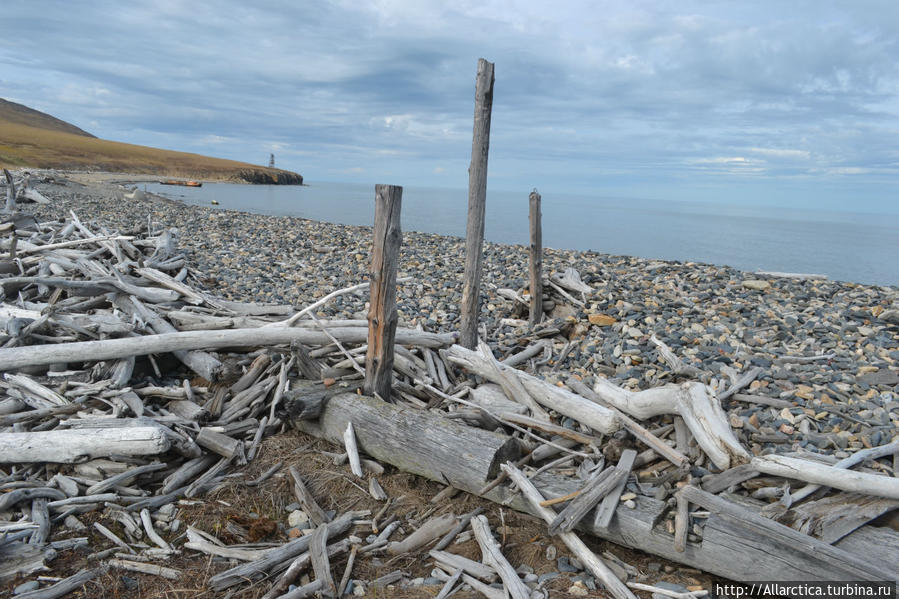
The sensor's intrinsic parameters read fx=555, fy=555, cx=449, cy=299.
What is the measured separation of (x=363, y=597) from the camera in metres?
4.07

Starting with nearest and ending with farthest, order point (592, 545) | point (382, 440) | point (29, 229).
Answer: point (592, 545) < point (382, 440) < point (29, 229)

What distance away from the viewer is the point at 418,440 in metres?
5.34

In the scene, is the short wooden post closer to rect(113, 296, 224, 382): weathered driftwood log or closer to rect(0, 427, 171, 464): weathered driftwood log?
rect(113, 296, 224, 382): weathered driftwood log

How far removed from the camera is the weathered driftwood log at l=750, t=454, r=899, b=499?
13.2 feet

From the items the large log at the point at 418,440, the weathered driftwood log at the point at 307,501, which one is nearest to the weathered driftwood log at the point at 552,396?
the large log at the point at 418,440

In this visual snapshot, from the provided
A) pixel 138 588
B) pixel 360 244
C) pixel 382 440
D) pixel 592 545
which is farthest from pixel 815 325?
pixel 360 244

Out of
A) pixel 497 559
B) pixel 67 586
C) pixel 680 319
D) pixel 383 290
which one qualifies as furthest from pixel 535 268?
pixel 67 586

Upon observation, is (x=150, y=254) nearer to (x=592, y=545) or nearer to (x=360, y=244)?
(x=360, y=244)

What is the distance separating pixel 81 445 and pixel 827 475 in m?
6.38

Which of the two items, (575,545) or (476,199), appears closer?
(575,545)

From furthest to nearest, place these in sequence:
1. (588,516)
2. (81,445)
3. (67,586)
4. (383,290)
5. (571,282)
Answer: (571,282) → (383,290) → (81,445) → (588,516) → (67,586)

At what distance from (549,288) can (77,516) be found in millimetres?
7882

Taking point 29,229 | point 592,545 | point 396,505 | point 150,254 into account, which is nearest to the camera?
point 592,545

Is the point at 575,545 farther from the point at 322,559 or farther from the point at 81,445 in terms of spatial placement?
the point at 81,445
